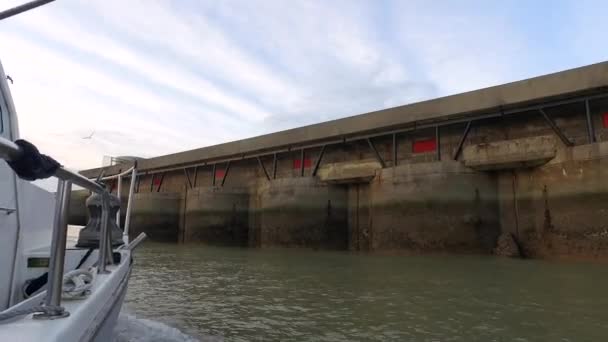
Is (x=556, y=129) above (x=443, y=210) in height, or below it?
above

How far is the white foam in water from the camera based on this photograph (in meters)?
3.30

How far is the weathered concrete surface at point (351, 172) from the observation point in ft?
43.8

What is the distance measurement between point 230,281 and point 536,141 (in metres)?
8.89

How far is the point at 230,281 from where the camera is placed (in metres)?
6.23

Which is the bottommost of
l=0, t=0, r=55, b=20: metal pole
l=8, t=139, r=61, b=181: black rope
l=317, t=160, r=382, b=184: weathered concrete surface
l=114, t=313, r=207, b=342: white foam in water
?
l=114, t=313, r=207, b=342: white foam in water

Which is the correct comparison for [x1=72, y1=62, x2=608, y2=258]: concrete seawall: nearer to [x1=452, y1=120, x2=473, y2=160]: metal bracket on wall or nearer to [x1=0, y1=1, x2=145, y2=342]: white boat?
[x1=452, y1=120, x2=473, y2=160]: metal bracket on wall

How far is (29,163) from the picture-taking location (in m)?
1.23

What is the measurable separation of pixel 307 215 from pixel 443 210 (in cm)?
485

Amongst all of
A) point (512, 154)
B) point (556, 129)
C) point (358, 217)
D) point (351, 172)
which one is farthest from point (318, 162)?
point (556, 129)

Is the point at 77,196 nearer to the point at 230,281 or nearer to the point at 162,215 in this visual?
the point at 162,215

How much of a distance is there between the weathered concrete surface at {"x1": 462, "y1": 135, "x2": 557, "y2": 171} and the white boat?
9785 mm

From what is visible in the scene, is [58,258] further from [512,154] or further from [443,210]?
[512,154]

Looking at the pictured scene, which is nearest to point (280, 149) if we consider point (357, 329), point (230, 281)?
point (230, 281)

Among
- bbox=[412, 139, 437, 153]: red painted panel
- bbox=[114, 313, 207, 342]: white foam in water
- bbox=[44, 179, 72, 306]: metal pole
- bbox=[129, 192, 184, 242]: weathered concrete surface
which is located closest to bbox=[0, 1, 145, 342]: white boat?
bbox=[44, 179, 72, 306]: metal pole
